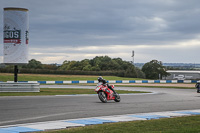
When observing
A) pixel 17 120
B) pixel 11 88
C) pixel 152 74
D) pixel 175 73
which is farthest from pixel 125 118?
pixel 175 73

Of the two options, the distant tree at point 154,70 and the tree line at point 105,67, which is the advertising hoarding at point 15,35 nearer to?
the tree line at point 105,67

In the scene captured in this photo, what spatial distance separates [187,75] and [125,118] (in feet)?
420

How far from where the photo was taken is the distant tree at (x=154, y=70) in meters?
130

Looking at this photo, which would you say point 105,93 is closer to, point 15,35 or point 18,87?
point 18,87

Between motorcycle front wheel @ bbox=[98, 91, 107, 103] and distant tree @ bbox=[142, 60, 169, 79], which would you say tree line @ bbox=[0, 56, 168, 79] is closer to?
distant tree @ bbox=[142, 60, 169, 79]

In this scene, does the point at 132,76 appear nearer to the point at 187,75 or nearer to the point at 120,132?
the point at 187,75

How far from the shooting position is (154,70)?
13075 cm

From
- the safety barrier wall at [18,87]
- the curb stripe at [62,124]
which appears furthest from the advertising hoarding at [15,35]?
the curb stripe at [62,124]

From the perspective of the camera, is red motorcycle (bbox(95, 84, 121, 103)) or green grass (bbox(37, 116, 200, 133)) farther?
red motorcycle (bbox(95, 84, 121, 103))

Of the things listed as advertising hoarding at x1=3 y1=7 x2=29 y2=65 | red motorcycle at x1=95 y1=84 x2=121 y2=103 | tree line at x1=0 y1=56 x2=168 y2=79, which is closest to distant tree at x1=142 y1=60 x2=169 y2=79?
tree line at x1=0 y1=56 x2=168 y2=79

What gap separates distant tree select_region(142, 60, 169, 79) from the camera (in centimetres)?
13050

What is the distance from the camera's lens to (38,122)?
35.6 ft

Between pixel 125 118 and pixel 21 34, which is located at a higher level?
pixel 21 34

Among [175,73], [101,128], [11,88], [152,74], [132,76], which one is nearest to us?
[101,128]
